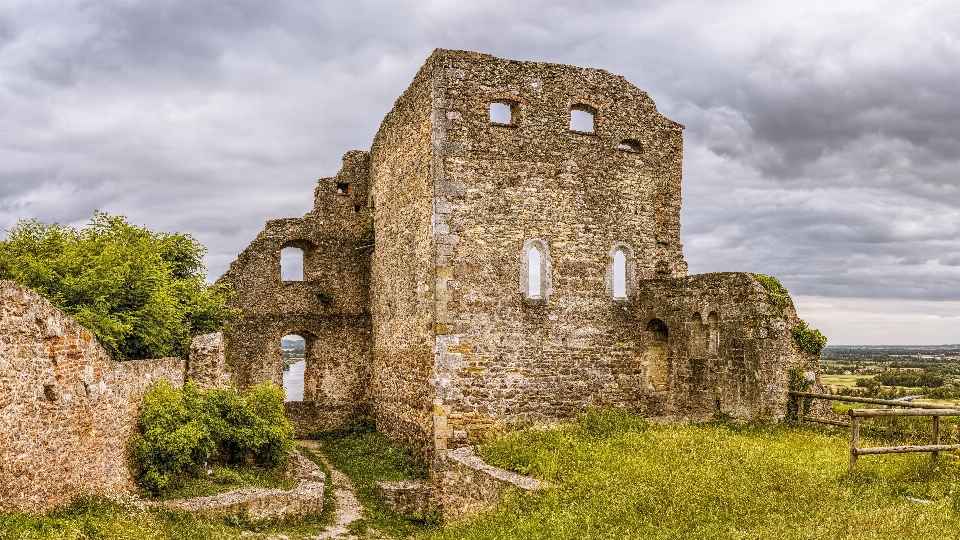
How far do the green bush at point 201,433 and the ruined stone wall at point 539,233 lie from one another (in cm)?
325

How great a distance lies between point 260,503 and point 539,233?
776cm

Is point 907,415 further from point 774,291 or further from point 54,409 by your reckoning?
point 54,409

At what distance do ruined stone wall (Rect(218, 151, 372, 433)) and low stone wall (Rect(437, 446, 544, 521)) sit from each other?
23.3ft

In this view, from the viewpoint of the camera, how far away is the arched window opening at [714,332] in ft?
50.0

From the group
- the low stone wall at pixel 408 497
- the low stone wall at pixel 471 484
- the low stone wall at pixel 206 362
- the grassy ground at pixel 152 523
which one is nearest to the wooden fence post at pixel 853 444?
the low stone wall at pixel 471 484

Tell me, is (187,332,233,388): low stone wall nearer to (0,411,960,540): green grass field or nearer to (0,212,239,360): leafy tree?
(0,212,239,360): leafy tree

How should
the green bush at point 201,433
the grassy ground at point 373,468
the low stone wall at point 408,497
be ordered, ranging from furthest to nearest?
the low stone wall at point 408,497 < the grassy ground at point 373,468 < the green bush at point 201,433

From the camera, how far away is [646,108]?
17.6 metres

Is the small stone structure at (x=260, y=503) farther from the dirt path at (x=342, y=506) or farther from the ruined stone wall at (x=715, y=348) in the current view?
the ruined stone wall at (x=715, y=348)

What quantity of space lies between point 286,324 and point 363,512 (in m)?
8.16

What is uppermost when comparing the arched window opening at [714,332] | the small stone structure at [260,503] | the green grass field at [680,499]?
the arched window opening at [714,332]

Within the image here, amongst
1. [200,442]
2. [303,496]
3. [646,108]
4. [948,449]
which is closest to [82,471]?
[200,442]

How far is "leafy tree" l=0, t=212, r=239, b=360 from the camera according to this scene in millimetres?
12352

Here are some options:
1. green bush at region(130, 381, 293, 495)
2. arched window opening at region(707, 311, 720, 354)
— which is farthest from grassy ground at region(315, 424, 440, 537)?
arched window opening at region(707, 311, 720, 354)
